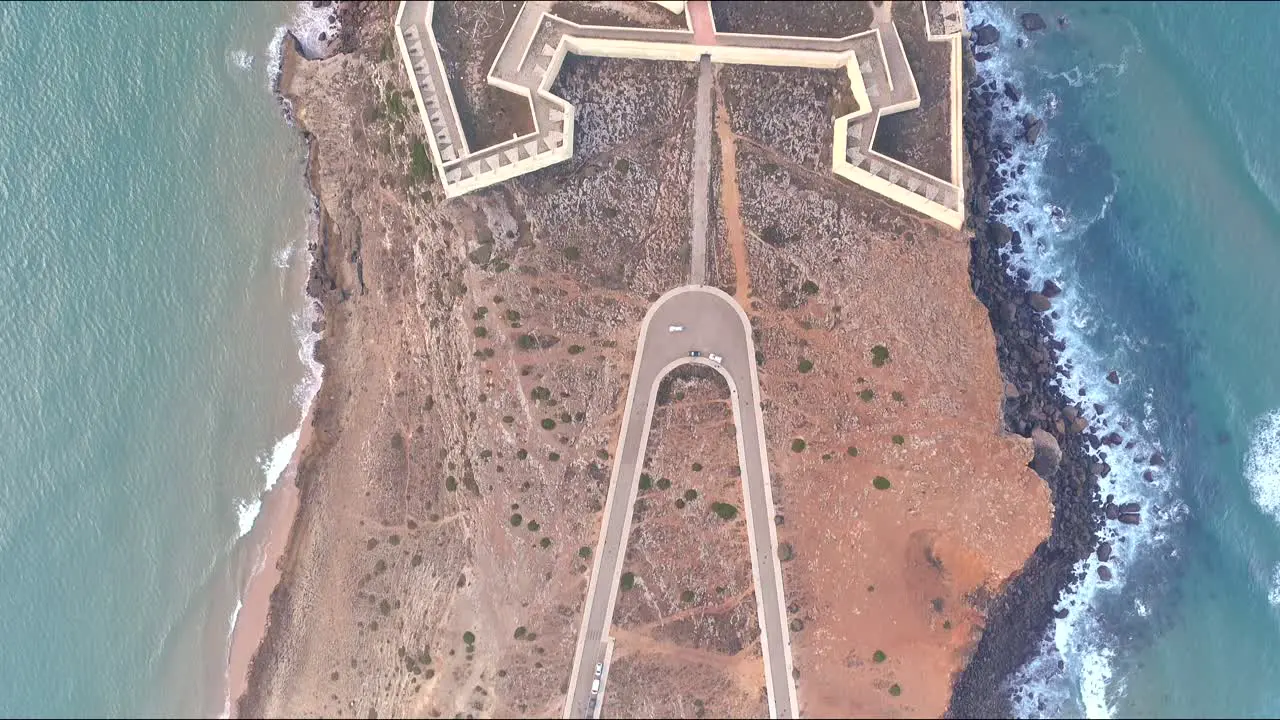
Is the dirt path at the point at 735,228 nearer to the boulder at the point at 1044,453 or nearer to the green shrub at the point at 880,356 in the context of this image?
the green shrub at the point at 880,356

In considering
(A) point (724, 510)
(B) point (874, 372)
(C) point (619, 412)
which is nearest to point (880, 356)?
(B) point (874, 372)

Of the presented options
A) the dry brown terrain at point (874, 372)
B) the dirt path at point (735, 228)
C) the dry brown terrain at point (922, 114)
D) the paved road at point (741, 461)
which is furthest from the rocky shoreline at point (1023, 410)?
the dirt path at point (735, 228)

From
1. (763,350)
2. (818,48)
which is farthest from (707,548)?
(818,48)

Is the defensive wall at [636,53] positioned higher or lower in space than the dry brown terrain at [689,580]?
higher

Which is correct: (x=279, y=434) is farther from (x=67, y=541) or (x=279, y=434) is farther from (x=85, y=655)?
(x=85, y=655)

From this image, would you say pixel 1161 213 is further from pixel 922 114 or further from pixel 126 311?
pixel 126 311

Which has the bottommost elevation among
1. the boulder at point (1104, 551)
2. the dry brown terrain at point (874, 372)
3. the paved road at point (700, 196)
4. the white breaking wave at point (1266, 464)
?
the boulder at point (1104, 551)
